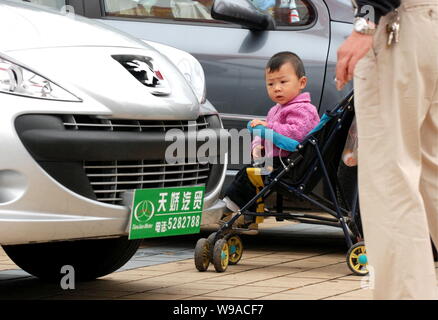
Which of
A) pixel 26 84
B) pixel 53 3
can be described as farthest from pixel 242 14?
pixel 26 84

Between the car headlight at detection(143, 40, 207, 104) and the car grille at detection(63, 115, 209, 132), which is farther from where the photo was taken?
the car headlight at detection(143, 40, 207, 104)

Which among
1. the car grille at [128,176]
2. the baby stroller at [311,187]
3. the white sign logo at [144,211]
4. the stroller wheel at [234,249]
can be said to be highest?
the car grille at [128,176]

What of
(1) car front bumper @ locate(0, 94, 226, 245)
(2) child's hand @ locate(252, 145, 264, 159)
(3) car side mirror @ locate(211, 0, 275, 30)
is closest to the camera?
(1) car front bumper @ locate(0, 94, 226, 245)

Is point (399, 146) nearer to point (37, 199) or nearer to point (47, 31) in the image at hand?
point (37, 199)

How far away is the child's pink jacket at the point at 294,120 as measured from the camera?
230 inches

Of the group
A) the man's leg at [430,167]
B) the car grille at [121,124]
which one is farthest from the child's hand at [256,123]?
the man's leg at [430,167]

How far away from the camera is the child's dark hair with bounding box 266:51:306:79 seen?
19.3 feet

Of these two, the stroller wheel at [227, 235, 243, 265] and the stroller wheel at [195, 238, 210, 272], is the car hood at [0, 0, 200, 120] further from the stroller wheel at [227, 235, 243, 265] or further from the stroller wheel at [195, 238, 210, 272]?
the stroller wheel at [227, 235, 243, 265]

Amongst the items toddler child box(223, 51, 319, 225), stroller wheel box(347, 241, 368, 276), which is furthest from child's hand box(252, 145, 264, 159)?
stroller wheel box(347, 241, 368, 276)

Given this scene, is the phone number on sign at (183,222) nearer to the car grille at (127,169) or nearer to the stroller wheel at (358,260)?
the car grille at (127,169)

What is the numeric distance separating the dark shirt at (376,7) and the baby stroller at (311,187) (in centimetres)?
213

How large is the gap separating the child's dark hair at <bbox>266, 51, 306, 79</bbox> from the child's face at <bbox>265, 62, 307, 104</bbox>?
0.02 m

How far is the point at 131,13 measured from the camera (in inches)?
265

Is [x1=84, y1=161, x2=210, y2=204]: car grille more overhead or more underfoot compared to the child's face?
more underfoot
